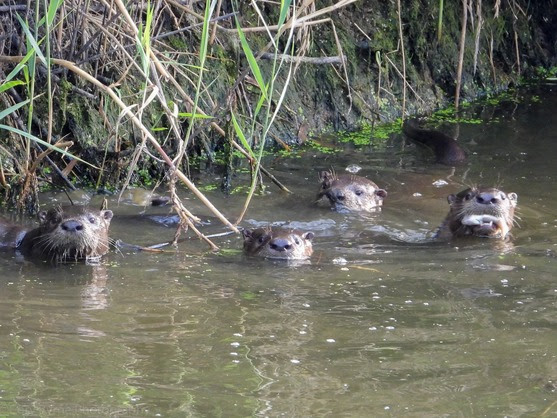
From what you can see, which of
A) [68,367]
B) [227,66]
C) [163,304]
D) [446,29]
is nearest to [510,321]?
[163,304]

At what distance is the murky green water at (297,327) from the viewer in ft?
8.98

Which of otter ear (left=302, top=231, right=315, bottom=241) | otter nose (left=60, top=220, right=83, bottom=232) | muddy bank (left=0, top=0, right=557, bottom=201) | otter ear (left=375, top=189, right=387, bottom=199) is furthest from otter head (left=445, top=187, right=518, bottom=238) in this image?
otter nose (left=60, top=220, right=83, bottom=232)

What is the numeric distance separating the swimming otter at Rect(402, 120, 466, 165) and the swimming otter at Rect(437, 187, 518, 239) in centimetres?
130

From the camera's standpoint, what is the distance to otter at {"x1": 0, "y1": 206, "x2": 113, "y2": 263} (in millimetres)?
4559

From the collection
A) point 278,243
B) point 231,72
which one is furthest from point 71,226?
point 231,72

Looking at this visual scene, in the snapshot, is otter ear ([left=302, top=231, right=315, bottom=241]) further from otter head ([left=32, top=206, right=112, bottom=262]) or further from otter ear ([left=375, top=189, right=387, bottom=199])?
otter ear ([left=375, top=189, right=387, bottom=199])

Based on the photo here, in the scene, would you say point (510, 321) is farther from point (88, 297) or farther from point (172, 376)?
point (88, 297)

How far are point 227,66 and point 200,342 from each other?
11.6 feet

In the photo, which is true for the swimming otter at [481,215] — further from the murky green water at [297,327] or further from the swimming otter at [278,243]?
the swimming otter at [278,243]

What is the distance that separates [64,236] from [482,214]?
196 cm

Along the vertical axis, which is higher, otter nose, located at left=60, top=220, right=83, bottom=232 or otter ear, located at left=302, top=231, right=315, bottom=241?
otter nose, located at left=60, top=220, right=83, bottom=232

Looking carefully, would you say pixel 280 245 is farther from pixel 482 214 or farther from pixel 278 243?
pixel 482 214

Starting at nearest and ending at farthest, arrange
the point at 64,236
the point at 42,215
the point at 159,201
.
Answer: the point at 64,236 → the point at 42,215 → the point at 159,201

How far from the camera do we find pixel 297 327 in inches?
134
